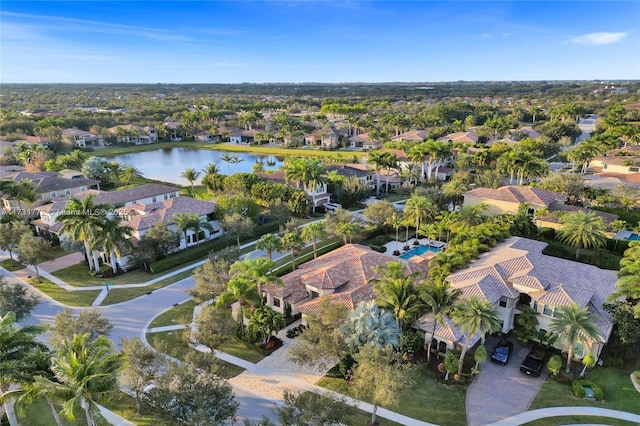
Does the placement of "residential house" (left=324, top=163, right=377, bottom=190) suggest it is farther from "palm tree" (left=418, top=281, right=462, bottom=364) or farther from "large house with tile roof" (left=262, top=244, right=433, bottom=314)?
"palm tree" (left=418, top=281, right=462, bottom=364)

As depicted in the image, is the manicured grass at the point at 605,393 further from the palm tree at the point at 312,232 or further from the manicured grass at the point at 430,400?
the palm tree at the point at 312,232

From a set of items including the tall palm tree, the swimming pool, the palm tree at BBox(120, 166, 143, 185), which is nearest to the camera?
the tall palm tree

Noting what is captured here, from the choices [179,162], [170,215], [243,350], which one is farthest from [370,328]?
[179,162]

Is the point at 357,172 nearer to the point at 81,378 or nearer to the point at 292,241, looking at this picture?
the point at 292,241

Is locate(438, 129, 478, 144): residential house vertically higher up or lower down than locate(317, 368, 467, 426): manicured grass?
higher up

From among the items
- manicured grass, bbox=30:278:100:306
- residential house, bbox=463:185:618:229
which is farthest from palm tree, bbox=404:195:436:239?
manicured grass, bbox=30:278:100:306
